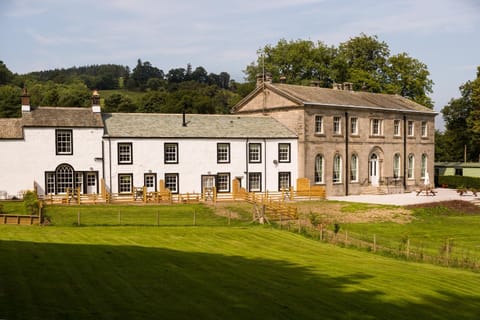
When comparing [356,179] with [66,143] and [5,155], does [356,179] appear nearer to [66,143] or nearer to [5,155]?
[66,143]

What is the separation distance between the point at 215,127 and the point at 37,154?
14516 mm

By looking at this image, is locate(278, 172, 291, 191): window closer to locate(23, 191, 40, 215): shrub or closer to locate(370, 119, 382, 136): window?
locate(370, 119, 382, 136): window

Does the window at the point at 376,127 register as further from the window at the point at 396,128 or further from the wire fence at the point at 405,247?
the wire fence at the point at 405,247

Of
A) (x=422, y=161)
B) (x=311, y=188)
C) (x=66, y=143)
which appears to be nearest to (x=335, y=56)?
(x=422, y=161)

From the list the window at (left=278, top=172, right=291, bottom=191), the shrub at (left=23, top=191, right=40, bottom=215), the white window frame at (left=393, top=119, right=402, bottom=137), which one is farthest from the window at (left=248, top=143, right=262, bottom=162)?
the shrub at (left=23, top=191, right=40, bottom=215)

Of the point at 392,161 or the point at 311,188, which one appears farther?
the point at 392,161

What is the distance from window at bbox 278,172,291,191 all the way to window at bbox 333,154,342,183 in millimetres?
5214

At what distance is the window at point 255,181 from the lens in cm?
4894

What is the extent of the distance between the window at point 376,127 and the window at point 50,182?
2993 cm

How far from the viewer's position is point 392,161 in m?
58.1

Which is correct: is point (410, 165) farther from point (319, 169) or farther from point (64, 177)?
point (64, 177)

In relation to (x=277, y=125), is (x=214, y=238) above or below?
below

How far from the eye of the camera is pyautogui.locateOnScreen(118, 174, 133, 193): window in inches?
1760

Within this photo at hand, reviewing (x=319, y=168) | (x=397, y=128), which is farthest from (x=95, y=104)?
(x=397, y=128)
